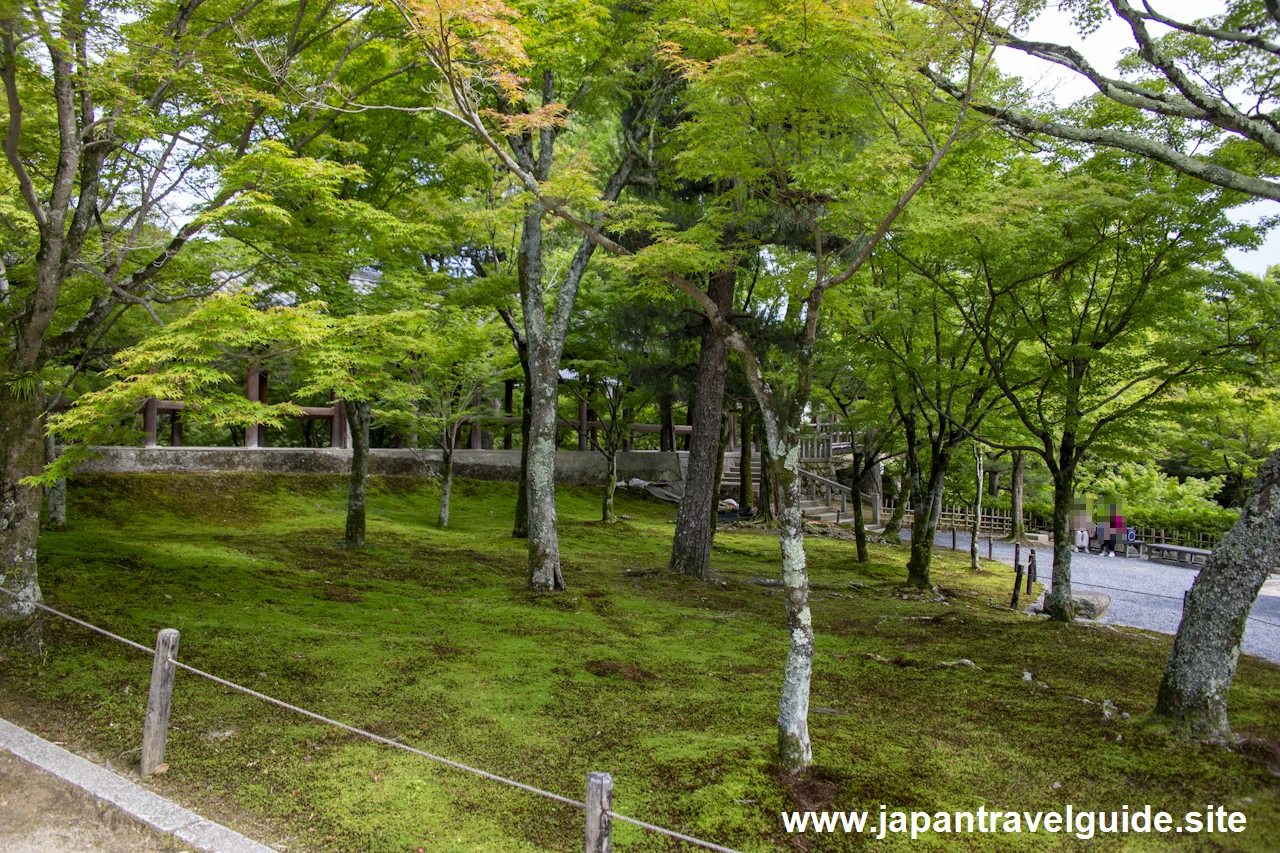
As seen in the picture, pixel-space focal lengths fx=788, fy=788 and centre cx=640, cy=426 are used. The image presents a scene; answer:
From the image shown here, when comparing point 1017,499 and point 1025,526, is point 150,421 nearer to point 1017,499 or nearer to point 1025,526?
point 1017,499

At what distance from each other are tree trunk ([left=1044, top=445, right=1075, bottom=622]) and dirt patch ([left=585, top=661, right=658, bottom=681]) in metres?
5.78

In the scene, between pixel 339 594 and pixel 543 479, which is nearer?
pixel 339 594

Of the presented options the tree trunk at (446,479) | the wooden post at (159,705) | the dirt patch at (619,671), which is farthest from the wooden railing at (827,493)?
the wooden post at (159,705)

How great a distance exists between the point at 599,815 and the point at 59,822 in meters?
3.05

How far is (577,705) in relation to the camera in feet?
19.2

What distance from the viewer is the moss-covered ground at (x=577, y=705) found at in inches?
167

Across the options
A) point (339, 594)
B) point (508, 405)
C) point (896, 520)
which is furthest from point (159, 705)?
point (896, 520)

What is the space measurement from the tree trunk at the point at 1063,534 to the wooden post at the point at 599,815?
8.16 meters

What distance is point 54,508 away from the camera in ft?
35.4

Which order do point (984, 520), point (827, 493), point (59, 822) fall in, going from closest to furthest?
1. point (59, 822)
2. point (984, 520)
3. point (827, 493)

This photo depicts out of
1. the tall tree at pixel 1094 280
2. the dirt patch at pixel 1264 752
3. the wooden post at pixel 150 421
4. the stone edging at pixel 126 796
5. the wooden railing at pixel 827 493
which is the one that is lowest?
the stone edging at pixel 126 796

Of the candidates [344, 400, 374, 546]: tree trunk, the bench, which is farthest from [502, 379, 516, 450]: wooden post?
the bench

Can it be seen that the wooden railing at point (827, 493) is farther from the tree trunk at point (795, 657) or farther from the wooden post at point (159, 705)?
the wooden post at point (159, 705)

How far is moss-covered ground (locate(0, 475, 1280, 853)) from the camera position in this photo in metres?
4.24
